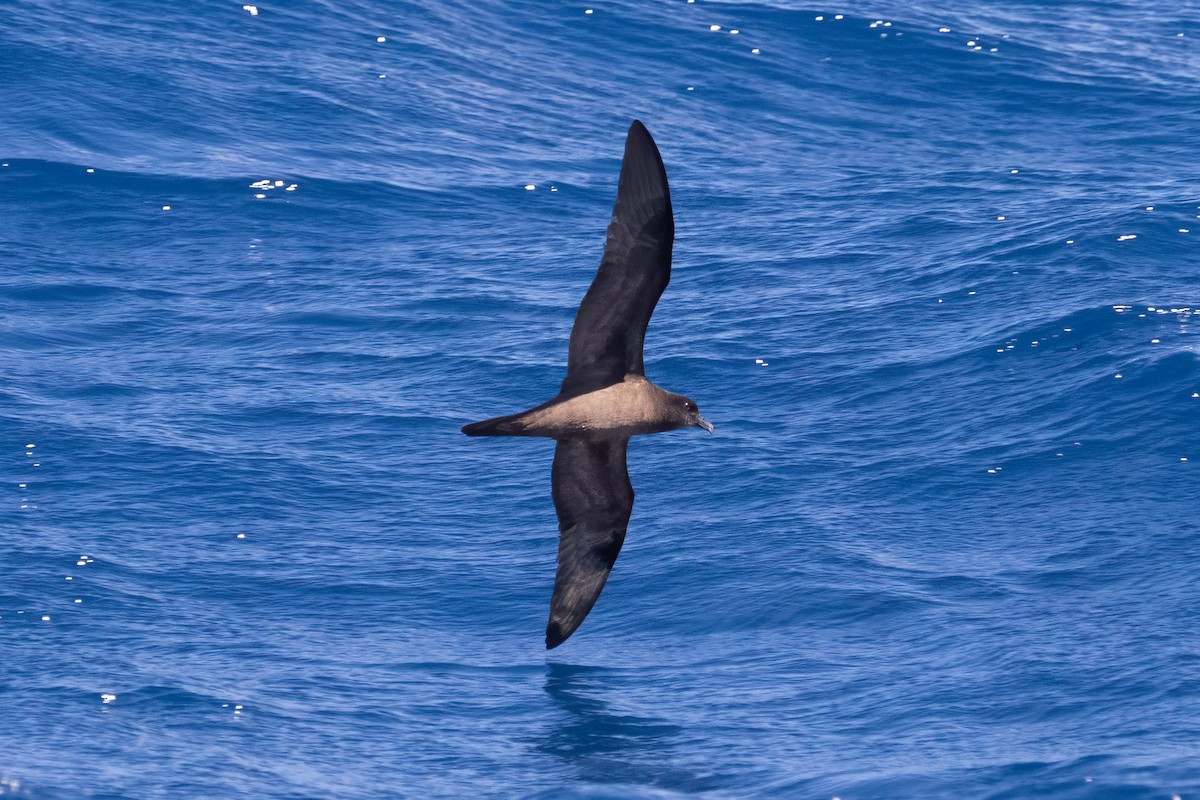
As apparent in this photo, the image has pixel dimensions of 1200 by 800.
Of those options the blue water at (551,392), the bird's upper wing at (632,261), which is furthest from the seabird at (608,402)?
the blue water at (551,392)

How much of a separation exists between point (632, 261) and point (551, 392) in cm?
1457

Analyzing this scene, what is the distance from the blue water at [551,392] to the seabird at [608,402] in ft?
15.8

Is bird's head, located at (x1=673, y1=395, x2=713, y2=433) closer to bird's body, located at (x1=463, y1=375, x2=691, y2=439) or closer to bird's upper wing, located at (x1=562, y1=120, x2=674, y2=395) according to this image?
bird's body, located at (x1=463, y1=375, x2=691, y2=439)

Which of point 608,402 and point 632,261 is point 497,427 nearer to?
point 608,402

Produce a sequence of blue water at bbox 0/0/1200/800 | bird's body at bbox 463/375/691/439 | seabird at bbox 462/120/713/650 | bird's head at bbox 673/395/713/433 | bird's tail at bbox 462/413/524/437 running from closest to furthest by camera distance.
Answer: bird's tail at bbox 462/413/524/437 < seabird at bbox 462/120/713/650 < bird's body at bbox 463/375/691/439 < bird's head at bbox 673/395/713/433 < blue water at bbox 0/0/1200/800

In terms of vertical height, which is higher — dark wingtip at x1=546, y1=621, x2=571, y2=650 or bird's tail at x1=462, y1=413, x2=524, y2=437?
bird's tail at x1=462, y1=413, x2=524, y2=437

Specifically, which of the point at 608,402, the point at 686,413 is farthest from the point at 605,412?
the point at 686,413

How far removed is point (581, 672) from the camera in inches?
977

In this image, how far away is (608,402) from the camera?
1680cm

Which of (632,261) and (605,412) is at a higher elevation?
(632,261)

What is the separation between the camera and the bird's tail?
15719mm

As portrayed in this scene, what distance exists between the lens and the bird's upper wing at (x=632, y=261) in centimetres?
1580

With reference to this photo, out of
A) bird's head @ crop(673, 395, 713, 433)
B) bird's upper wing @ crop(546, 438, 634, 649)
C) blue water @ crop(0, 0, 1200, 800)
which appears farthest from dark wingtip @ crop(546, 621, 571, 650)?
blue water @ crop(0, 0, 1200, 800)

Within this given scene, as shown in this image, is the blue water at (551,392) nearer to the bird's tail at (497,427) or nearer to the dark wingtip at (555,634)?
the dark wingtip at (555,634)
